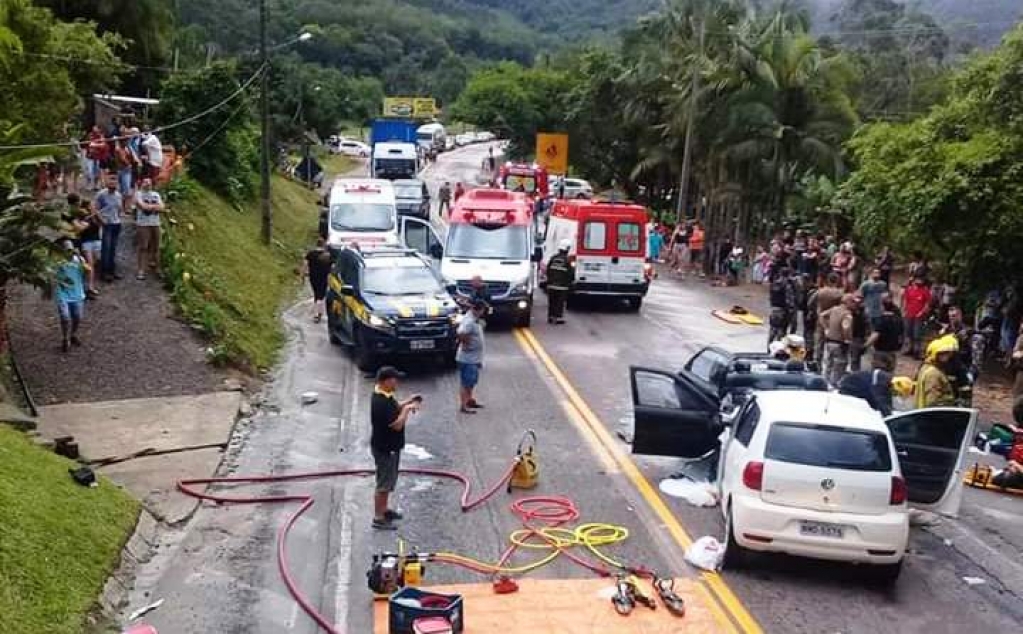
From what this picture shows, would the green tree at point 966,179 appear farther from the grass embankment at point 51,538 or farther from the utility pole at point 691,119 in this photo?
the grass embankment at point 51,538

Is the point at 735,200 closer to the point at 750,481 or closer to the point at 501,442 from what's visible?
the point at 501,442

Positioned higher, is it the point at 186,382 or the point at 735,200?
the point at 735,200

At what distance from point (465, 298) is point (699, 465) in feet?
29.4

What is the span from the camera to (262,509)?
37.1 ft

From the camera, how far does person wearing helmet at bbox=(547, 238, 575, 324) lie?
74.2 ft

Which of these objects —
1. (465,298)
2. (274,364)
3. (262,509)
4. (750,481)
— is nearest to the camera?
(750,481)

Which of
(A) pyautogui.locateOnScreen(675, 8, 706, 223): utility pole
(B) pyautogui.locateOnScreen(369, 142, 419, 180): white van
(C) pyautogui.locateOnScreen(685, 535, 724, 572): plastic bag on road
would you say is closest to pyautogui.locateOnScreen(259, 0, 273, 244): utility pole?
(A) pyautogui.locateOnScreen(675, 8, 706, 223): utility pole

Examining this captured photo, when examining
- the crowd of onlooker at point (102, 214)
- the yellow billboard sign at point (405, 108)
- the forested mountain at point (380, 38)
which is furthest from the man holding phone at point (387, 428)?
the yellow billboard sign at point (405, 108)

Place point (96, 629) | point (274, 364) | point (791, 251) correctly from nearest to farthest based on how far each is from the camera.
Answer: point (96, 629)
point (274, 364)
point (791, 251)

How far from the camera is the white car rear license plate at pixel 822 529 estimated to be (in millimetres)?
9266

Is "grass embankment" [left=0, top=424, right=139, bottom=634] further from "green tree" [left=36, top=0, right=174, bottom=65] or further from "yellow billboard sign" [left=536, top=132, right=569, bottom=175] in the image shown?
"yellow billboard sign" [left=536, top=132, right=569, bottom=175]

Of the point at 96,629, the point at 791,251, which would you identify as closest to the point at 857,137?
the point at 791,251

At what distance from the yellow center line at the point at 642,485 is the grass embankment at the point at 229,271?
16.0 feet

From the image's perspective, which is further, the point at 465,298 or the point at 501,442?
the point at 465,298
